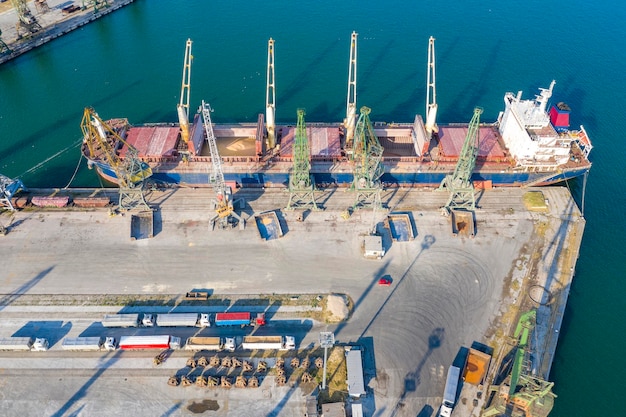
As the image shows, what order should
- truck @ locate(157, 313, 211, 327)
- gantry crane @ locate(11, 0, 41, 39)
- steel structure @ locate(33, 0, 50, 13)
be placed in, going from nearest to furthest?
truck @ locate(157, 313, 211, 327) → gantry crane @ locate(11, 0, 41, 39) → steel structure @ locate(33, 0, 50, 13)

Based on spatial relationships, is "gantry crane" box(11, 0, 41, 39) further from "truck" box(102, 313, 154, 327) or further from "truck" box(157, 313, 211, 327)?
"truck" box(157, 313, 211, 327)

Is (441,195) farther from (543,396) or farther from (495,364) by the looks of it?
(543,396)

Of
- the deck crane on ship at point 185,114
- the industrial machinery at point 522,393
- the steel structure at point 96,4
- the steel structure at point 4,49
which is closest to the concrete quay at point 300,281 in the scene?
the industrial machinery at point 522,393

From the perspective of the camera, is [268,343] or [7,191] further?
[7,191]

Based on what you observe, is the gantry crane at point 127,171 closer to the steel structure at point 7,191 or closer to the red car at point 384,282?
the steel structure at point 7,191

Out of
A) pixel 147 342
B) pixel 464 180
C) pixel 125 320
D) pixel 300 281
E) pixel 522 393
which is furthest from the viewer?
pixel 464 180

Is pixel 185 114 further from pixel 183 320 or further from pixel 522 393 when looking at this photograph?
pixel 522 393

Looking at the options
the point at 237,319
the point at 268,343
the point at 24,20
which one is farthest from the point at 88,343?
the point at 24,20

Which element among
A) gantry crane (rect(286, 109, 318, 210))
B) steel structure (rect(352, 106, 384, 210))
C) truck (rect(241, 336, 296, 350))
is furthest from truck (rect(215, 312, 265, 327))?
steel structure (rect(352, 106, 384, 210))
